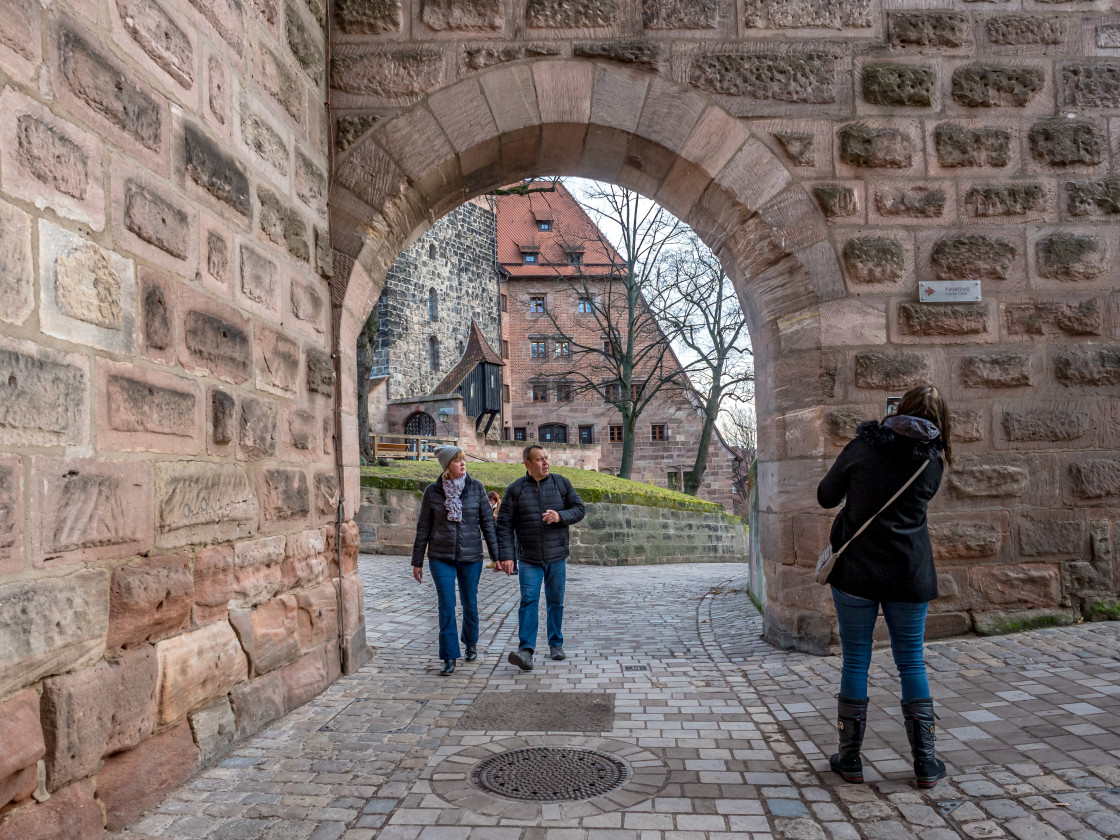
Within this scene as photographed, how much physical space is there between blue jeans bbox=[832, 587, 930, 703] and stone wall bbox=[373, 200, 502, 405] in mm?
28492

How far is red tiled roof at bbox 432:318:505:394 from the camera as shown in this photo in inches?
1260

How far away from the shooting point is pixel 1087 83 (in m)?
5.91

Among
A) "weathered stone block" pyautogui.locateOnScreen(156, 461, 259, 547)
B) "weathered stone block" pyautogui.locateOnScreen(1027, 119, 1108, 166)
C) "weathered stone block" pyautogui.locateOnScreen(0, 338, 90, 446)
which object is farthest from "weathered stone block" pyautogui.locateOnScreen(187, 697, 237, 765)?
"weathered stone block" pyautogui.locateOnScreen(1027, 119, 1108, 166)

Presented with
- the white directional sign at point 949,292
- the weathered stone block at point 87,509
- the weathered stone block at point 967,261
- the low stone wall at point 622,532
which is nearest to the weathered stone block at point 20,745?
the weathered stone block at point 87,509

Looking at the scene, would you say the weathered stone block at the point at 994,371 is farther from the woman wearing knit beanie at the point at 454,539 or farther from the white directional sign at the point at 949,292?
the woman wearing knit beanie at the point at 454,539

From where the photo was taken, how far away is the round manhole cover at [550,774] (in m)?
3.35

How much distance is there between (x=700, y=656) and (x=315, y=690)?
2580 millimetres

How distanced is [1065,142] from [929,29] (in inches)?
47.2

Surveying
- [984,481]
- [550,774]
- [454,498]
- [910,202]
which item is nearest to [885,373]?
[984,481]

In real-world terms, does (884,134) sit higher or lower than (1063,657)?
higher

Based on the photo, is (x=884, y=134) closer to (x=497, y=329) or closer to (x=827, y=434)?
(x=827, y=434)

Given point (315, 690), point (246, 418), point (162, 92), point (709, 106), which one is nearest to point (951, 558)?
point (709, 106)

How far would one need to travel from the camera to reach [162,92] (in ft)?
11.5

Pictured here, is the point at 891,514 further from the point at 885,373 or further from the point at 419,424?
the point at 419,424
